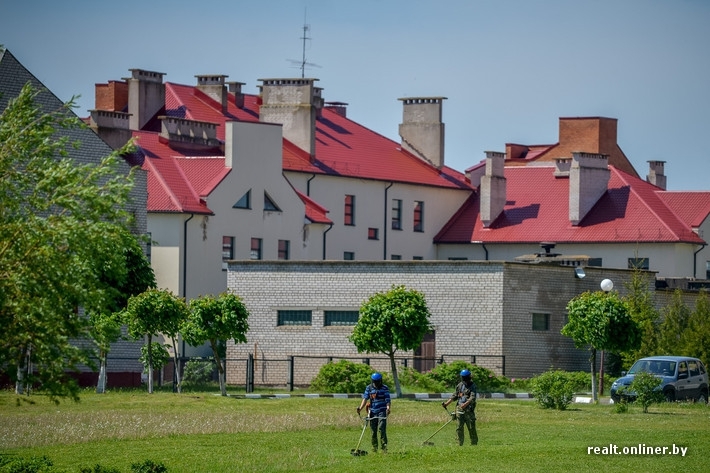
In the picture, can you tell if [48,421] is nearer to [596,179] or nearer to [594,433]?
[594,433]

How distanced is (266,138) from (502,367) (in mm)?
21166

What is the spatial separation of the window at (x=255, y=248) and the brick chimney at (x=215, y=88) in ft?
37.4

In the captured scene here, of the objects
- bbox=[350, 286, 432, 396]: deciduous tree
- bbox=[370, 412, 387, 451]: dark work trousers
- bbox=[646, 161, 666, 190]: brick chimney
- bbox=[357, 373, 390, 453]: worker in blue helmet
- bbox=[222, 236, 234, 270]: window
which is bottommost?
bbox=[370, 412, 387, 451]: dark work trousers

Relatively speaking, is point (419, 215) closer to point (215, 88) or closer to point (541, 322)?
point (215, 88)

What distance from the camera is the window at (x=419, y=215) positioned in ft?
282

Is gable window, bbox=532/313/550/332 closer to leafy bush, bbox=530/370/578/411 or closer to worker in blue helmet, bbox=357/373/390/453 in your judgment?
leafy bush, bbox=530/370/578/411

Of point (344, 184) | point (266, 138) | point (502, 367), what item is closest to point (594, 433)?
point (502, 367)

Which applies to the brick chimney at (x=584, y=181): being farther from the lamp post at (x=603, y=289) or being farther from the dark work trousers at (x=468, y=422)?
the dark work trousers at (x=468, y=422)

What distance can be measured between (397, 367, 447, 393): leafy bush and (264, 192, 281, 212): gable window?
21.1m

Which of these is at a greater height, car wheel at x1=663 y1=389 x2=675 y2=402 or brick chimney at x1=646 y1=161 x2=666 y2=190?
brick chimney at x1=646 y1=161 x2=666 y2=190

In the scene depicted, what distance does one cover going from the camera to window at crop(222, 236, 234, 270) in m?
72.6

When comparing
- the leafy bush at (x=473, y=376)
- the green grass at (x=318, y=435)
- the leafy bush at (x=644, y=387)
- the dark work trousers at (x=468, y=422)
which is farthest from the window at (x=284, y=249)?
the dark work trousers at (x=468, y=422)

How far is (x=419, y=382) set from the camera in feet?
175

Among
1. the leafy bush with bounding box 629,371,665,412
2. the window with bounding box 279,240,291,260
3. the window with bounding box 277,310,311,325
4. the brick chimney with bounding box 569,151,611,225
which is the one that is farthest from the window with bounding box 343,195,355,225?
the leafy bush with bounding box 629,371,665,412
